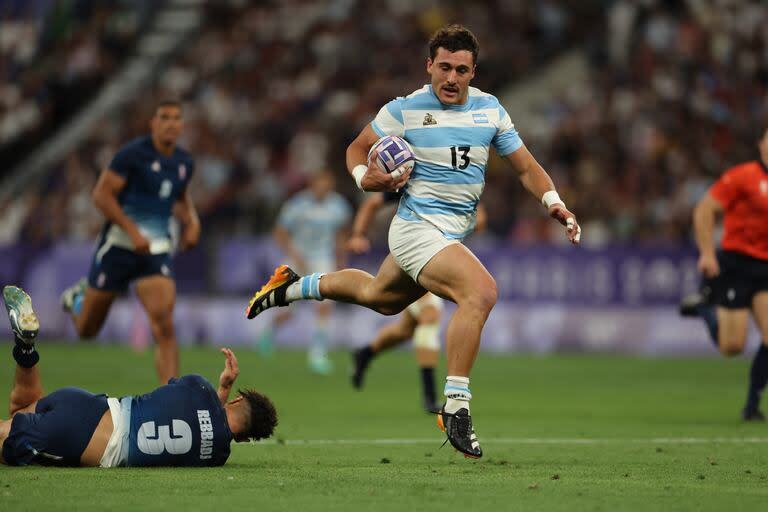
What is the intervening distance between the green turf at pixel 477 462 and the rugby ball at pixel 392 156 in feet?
6.13

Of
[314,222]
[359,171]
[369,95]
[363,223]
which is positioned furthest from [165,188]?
[369,95]

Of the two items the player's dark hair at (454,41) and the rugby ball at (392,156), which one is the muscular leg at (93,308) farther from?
the player's dark hair at (454,41)

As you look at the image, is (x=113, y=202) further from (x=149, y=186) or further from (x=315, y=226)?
(x=315, y=226)

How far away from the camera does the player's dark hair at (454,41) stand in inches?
371

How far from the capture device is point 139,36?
33906mm

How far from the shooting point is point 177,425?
27.4 feet

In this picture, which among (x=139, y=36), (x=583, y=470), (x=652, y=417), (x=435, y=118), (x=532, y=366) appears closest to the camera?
(x=583, y=470)

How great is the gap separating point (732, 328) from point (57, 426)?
7123 mm

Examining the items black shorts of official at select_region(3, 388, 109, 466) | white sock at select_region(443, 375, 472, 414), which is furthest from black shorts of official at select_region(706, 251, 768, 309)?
black shorts of official at select_region(3, 388, 109, 466)

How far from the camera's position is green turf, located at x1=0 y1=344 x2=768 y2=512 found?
7.36 meters

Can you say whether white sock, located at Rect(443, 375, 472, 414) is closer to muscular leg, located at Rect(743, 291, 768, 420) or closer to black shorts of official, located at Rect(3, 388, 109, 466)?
black shorts of official, located at Rect(3, 388, 109, 466)

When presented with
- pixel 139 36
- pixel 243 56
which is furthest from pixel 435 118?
pixel 139 36

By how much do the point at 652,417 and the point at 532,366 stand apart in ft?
24.7

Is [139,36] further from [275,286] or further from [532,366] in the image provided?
[275,286]
